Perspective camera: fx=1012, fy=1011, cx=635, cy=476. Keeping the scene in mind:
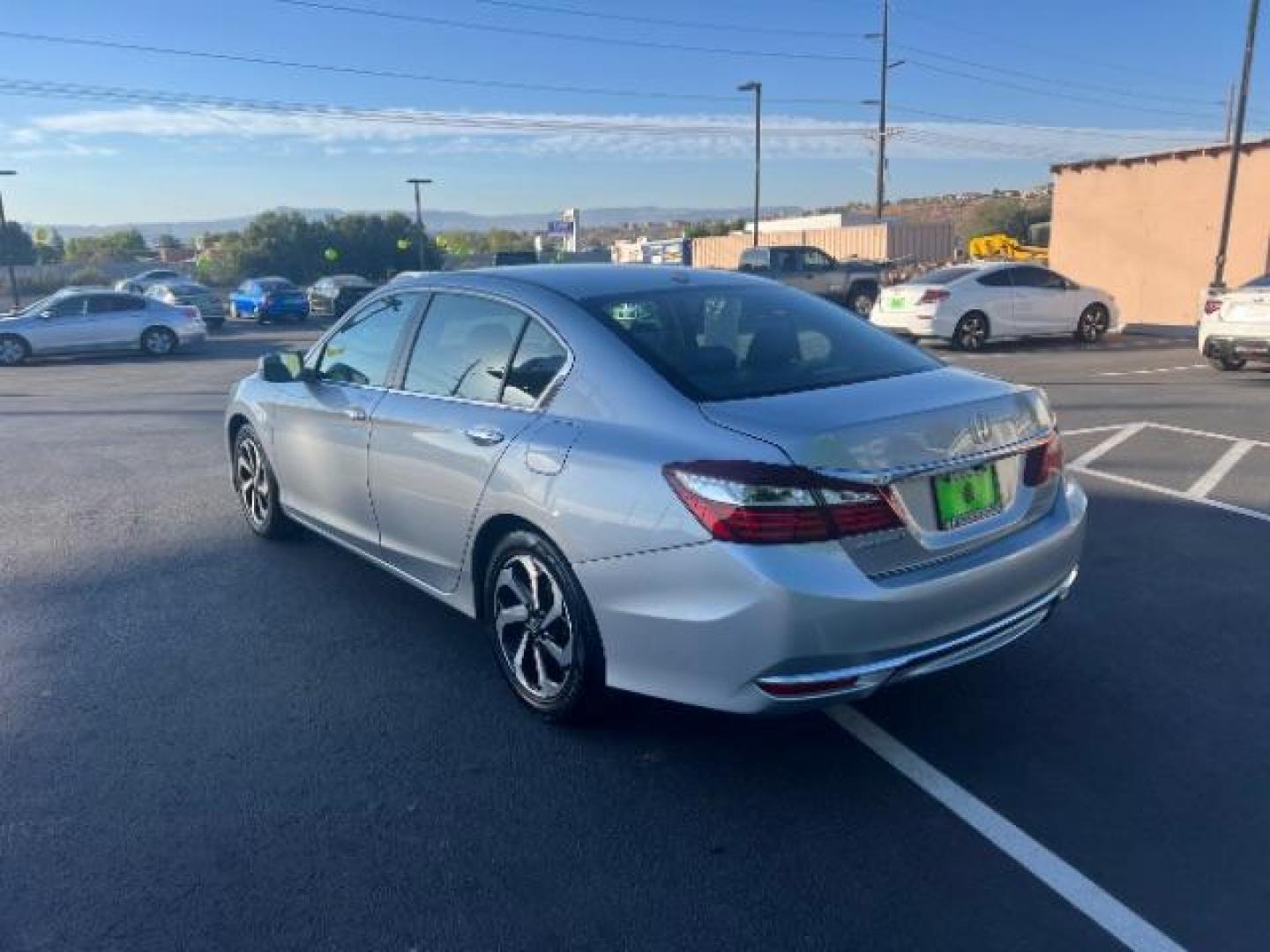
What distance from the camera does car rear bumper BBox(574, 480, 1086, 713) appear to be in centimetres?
292

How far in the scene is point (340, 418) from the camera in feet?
15.8

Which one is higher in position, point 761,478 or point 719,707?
point 761,478

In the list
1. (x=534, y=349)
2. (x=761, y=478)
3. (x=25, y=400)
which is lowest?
(x=25, y=400)

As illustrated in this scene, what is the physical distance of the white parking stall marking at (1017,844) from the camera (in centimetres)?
A: 258

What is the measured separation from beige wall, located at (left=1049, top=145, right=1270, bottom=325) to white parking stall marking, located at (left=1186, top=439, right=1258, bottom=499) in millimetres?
13433

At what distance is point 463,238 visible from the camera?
3450 inches

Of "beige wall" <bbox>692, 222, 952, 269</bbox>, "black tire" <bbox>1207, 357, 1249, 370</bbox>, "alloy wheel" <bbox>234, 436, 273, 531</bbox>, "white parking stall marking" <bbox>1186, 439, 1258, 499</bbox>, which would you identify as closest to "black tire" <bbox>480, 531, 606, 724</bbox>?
"alloy wheel" <bbox>234, 436, 273, 531</bbox>

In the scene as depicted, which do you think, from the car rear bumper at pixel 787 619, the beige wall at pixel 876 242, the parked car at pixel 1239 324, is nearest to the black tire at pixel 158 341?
the parked car at pixel 1239 324

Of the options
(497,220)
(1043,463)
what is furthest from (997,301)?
(497,220)

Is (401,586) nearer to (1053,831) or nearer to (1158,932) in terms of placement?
(1053,831)

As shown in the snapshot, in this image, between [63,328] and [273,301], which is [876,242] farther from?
[63,328]

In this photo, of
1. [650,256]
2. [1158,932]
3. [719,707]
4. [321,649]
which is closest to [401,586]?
[321,649]

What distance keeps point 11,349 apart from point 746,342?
71.2 ft

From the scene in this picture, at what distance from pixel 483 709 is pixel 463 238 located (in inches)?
3449
